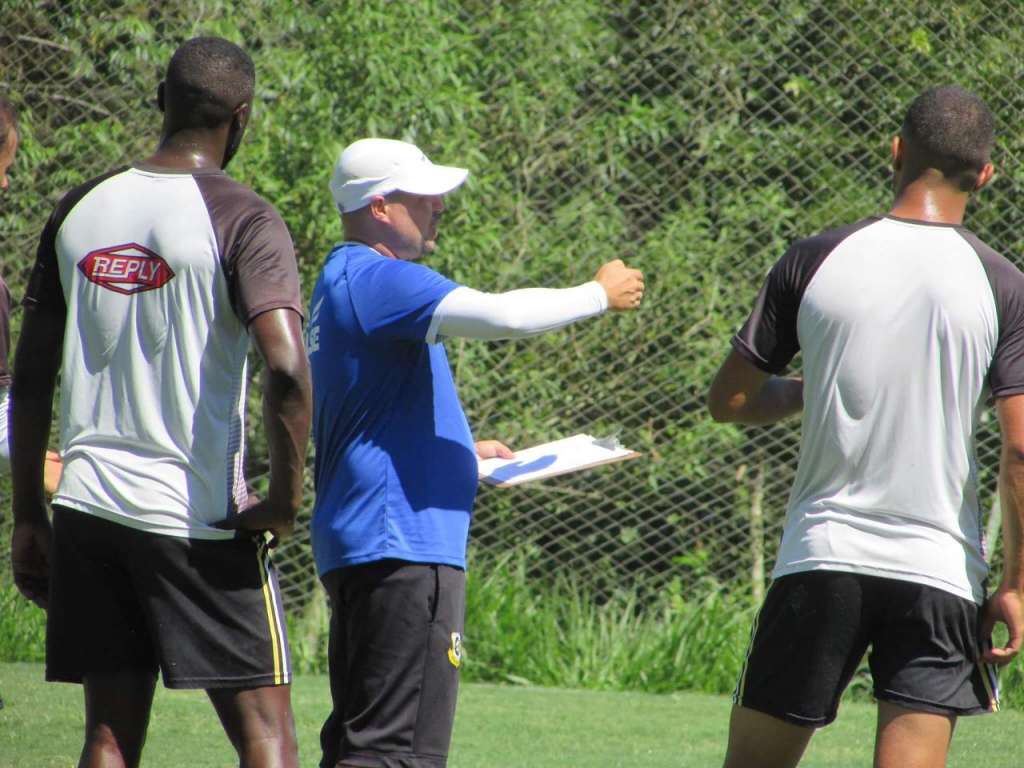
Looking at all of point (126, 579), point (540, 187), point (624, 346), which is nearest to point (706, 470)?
point (624, 346)

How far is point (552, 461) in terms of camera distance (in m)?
3.46

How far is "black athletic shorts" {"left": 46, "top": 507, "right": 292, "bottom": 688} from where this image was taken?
2.82m

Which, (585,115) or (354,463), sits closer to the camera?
(354,463)

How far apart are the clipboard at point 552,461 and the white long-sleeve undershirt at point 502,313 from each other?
34cm

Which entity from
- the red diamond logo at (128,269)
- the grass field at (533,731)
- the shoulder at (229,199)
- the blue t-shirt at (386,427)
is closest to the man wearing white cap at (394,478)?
the blue t-shirt at (386,427)

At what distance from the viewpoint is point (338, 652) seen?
10.8 ft

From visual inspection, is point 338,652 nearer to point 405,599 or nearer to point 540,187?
point 405,599

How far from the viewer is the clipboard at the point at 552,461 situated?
11.2 feet

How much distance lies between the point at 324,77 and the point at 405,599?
14.9 feet

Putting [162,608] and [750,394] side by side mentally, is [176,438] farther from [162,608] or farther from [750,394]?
[750,394]

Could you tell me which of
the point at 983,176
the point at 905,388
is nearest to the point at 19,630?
the point at 905,388

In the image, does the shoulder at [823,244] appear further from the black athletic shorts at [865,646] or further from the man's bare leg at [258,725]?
the man's bare leg at [258,725]

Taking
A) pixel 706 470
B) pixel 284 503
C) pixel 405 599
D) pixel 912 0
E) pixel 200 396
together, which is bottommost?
pixel 706 470

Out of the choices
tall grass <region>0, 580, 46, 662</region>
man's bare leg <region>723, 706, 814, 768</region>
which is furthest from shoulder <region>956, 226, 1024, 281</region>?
tall grass <region>0, 580, 46, 662</region>
